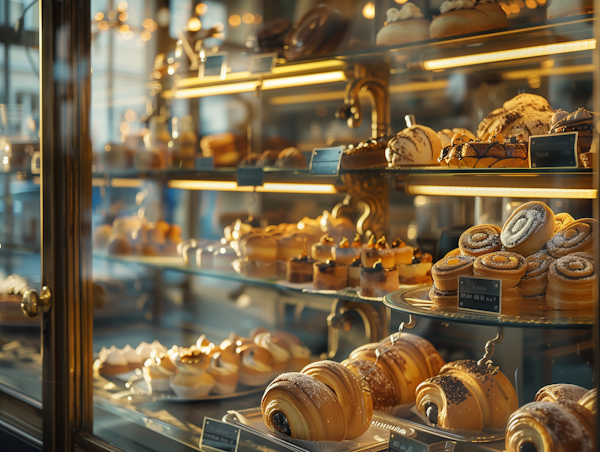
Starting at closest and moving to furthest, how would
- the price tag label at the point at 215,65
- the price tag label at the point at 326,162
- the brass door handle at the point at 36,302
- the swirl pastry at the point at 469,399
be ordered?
the swirl pastry at the point at 469,399 → the price tag label at the point at 326,162 → the brass door handle at the point at 36,302 → the price tag label at the point at 215,65

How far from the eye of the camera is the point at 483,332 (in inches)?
65.1

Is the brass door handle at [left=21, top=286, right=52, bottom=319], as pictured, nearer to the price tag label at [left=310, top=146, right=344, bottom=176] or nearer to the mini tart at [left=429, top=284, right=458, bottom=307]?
the price tag label at [left=310, top=146, right=344, bottom=176]

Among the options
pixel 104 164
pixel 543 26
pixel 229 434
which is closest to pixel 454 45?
pixel 543 26

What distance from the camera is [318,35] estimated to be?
5.21 ft

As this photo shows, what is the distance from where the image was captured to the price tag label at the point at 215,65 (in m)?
1.89

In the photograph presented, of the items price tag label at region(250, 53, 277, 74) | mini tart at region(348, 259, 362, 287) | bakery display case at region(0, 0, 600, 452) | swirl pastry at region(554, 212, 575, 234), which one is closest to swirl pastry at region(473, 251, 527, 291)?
bakery display case at region(0, 0, 600, 452)

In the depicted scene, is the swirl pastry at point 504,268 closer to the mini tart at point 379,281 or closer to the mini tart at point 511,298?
the mini tart at point 511,298

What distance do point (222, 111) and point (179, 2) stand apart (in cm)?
67

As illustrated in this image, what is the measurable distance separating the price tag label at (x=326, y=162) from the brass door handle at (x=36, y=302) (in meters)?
0.79

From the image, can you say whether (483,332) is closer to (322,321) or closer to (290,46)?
(322,321)

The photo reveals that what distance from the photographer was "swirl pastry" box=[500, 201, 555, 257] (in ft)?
3.71

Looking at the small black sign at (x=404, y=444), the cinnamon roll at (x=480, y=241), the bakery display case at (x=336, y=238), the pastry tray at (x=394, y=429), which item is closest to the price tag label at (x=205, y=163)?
the bakery display case at (x=336, y=238)

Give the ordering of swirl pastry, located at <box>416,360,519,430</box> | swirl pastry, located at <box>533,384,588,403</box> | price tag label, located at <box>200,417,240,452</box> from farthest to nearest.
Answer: price tag label, located at <box>200,417,240,452</box> → swirl pastry, located at <box>416,360,519,430</box> → swirl pastry, located at <box>533,384,588,403</box>

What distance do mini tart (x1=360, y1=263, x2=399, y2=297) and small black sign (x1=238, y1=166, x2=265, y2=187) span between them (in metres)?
0.43
